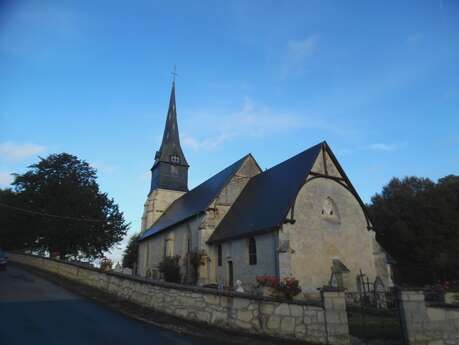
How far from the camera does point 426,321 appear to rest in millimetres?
8016

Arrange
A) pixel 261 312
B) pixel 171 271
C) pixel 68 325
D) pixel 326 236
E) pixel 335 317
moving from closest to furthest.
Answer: pixel 335 317
pixel 261 312
pixel 68 325
pixel 326 236
pixel 171 271

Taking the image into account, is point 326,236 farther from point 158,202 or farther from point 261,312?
point 158,202

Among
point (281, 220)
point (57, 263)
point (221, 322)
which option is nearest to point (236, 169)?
point (281, 220)

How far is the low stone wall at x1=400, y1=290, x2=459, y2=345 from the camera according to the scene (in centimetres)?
787

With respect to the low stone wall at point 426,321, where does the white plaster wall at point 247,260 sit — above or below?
above

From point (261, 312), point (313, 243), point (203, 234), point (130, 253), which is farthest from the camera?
point (130, 253)

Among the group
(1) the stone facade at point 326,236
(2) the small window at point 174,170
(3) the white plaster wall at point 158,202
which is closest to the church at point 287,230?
(1) the stone facade at point 326,236

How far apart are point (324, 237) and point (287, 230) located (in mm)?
2740

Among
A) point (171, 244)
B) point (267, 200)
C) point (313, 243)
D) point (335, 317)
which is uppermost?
point (267, 200)

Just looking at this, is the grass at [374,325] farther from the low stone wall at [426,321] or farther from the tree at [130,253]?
the tree at [130,253]

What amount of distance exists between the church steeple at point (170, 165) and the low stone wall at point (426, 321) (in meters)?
32.4

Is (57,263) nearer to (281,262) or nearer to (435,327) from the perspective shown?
(281,262)

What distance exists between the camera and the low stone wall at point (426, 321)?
7.87 metres

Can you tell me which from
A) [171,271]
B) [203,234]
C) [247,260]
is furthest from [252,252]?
[171,271]
